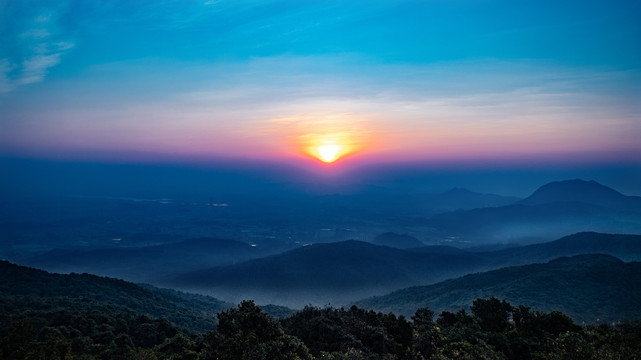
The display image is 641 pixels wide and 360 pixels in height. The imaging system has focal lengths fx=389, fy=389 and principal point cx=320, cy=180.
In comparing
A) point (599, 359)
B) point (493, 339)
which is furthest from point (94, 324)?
point (599, 359)

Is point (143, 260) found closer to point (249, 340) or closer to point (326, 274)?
point (326, 274)

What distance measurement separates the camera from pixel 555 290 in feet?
226

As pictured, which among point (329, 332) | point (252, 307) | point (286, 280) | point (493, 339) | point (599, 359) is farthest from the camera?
point (286, 280)

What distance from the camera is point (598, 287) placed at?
66.8 meters

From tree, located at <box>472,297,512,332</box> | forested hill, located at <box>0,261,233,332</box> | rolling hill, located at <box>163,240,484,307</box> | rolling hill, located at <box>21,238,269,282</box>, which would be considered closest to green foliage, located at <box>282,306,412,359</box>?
tree, located at <box>472,297,512,332</box>

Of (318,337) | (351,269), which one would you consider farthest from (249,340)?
(351,269)

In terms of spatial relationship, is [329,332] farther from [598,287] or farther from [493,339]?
[598,287]

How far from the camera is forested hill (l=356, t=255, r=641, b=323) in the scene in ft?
198

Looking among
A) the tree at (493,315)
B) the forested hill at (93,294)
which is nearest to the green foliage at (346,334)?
the tree at (493,315)

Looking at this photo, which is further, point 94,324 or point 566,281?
point 566,281

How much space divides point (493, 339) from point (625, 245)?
112m

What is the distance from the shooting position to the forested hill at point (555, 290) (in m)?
60.4

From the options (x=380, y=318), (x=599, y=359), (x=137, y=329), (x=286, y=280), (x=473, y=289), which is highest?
(x=599, y=359)

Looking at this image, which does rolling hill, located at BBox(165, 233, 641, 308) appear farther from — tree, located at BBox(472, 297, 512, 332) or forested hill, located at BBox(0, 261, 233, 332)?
tree, located at BBox(472, 297, 512, 332)
